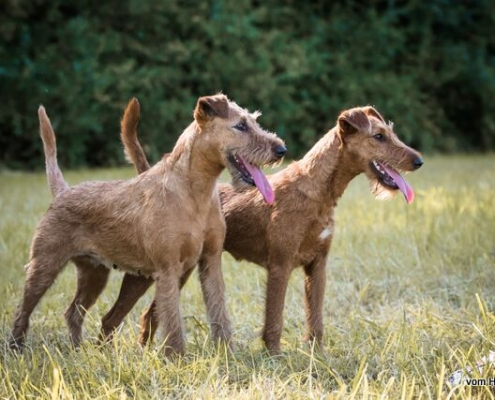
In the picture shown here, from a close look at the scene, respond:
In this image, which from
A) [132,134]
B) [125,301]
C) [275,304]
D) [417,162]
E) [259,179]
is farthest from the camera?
[132,134]

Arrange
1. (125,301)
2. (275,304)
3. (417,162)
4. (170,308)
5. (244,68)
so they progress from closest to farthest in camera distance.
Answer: (170,308), (275,304), (417,162), (125,301), (244,68)

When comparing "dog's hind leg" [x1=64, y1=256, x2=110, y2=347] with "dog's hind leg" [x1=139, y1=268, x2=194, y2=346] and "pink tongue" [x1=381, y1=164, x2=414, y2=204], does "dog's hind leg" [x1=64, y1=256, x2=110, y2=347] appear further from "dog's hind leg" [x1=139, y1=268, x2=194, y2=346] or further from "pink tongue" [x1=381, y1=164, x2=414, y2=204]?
"pink tongue" [x1=381, y1=164, x2=414, y2=204]

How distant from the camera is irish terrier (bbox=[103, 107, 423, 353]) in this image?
4.35 meters

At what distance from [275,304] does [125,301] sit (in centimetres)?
85

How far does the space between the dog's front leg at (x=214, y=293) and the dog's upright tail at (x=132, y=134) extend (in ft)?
2.50

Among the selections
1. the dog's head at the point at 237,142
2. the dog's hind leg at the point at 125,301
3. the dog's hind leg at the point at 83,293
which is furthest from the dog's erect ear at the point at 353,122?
A: the dog's hind leg at the point at 83,293

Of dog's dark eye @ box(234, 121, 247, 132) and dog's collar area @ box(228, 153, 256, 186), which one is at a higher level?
dog's dark eye @ box(234, 121, 247, 132)

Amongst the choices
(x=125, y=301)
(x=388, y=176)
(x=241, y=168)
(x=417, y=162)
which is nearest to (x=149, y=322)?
(x=125, y=301)

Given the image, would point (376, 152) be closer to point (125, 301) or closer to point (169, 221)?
point (169, 221)

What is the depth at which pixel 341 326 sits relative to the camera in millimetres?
4695

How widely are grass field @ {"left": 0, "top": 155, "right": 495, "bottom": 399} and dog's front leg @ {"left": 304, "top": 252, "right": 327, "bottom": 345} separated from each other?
0.33 feet

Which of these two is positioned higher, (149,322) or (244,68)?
(149,322)

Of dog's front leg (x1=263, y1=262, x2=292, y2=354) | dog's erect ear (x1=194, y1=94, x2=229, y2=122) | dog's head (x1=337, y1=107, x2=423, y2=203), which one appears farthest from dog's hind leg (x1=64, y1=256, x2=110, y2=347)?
dog's head (x1=337, y1=107, x2=423, y2=203)

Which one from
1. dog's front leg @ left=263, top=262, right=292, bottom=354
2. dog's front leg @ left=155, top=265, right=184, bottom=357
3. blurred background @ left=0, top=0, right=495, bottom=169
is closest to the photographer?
dog's front leg @ left=155, top=265, right=184, bottom=357
